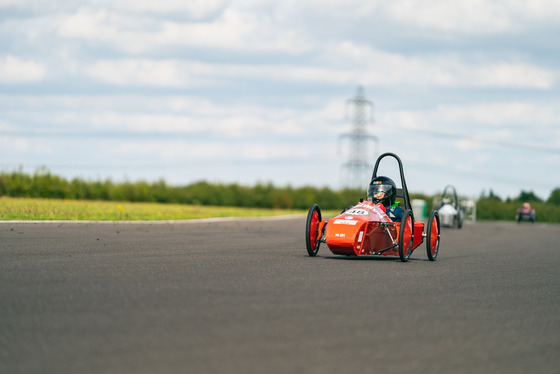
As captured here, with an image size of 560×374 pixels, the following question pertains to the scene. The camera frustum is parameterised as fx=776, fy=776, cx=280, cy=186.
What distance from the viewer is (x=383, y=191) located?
1576 centimetres

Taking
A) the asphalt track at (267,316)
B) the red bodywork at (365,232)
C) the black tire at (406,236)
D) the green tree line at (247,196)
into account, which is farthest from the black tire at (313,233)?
the green tree line at (247,196)

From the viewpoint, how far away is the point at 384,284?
10.2 m

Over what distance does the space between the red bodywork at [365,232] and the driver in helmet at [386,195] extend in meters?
0.34

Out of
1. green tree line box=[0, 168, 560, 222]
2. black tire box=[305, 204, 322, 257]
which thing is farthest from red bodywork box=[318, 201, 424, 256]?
green tree line box=[0, 168, 560, 222]

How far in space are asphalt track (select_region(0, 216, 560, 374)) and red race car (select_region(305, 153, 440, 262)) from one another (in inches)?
30.8

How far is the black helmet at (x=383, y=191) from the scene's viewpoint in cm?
1574

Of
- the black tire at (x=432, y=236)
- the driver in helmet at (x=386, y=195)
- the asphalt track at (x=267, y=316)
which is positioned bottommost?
the asphalt track at (x=267, y=316)

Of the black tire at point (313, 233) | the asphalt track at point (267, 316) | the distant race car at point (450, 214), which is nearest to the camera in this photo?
the asphalt track at point (267, 316)

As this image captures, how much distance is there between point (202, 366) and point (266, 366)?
1.46 ft

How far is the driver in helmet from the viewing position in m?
15.7

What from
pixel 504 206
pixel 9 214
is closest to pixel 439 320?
pixel 9 214

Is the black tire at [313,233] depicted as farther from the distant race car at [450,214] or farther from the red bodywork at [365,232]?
the distant race car at [450,214]

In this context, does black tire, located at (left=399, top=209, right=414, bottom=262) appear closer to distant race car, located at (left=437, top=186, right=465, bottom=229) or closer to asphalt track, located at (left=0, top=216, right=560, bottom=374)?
asphalt track, located at (left=0, top=216, right=560, bottom=374)

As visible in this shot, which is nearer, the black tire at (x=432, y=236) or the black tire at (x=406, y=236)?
the black tire at (x=406, y=236)
